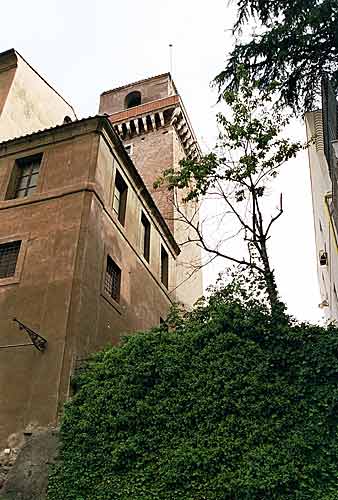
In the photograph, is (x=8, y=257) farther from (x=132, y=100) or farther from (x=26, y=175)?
(x=132, y=100)

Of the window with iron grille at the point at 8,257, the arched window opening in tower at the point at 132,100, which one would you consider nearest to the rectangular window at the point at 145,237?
the window with iron grille at the point at 8,257

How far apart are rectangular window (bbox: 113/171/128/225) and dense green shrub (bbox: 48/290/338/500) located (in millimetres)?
5264

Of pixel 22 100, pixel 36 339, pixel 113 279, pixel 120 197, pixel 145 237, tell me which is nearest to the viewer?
pixel 36 339

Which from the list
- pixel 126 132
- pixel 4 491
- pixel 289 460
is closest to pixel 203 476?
pixel 289 460

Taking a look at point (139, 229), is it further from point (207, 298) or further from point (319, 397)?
point (319, 397)

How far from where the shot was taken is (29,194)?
1281 centimetres

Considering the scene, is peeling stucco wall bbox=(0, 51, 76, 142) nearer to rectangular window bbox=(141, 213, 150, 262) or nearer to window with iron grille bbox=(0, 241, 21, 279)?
window with iron grille bbox=(0, 241, 21, 279)

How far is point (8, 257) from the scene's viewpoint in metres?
11.6

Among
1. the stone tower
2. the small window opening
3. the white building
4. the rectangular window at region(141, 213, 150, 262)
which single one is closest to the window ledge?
the small window opening

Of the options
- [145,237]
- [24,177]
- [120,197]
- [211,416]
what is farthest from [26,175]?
[211,416]

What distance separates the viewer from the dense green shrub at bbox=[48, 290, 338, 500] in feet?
23.3

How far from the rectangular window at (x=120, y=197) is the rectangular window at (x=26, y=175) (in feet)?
7.95

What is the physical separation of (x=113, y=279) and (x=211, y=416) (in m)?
5.51

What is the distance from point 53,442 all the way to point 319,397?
5106 millimetres
